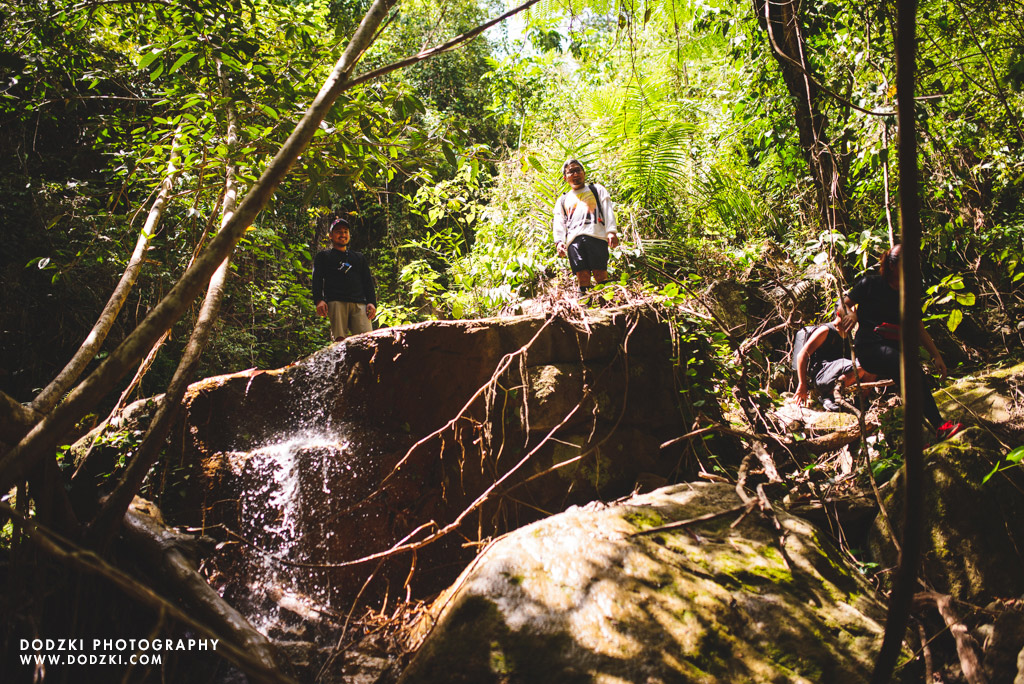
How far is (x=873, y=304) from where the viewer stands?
3766 mm

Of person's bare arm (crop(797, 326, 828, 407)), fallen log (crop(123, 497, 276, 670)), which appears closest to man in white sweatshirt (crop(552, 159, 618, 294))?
person's bare arm (crop(797, 326, 828, 407))

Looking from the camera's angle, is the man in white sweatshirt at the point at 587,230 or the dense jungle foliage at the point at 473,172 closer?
the dense jungle foliage at the point at 473,172

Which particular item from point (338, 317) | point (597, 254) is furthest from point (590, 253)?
point (338, 317)

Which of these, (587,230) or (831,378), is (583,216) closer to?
(587,230)

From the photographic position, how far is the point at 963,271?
257 inches

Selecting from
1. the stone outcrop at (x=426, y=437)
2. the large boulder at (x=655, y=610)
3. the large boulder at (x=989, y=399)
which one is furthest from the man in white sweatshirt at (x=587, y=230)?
the large boulder at (x=989, y=399)

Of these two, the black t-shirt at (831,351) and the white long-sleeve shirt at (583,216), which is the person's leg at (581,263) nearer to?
the white long-sleeve shirt at (583,216)

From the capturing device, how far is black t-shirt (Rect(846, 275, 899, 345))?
3.72 metres

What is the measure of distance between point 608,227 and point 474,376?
2.09 m

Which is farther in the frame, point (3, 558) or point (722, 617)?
point (3, 558)

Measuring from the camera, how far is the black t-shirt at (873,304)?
147 inches

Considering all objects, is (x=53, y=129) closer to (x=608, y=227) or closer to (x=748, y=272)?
(x=608, y=227)

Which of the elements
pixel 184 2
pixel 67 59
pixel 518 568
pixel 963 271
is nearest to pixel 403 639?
pixel 518 568

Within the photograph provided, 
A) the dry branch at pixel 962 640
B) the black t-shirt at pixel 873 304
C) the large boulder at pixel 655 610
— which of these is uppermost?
the black t-shirt at pixel 873 304
